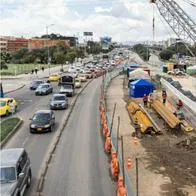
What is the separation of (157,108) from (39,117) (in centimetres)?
1260

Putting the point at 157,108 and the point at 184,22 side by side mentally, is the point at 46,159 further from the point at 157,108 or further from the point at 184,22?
→ the point at 184,22

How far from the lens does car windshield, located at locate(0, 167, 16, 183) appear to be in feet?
55.3

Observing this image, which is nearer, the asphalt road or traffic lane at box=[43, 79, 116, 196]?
traffic lane at box=[43, 79, 116, 196]

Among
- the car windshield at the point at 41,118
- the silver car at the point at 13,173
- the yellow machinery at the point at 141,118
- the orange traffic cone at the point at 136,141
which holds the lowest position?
the orange traffic cone at the point at 136,141

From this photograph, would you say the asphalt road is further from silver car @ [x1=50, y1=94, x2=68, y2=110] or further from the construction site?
the construction site

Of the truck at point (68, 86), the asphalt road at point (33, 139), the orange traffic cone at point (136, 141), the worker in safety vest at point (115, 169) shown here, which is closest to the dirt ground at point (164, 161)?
the orange traffic cone at point (136, 141)

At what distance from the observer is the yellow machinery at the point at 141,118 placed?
32.8m

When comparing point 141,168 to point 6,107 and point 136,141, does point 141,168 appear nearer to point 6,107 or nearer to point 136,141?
point 136,141

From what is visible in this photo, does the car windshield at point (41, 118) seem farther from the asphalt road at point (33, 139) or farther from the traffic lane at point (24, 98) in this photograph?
the traffic lane at point (24, 98)

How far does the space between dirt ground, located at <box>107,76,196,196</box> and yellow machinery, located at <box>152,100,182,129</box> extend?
1.64 ft

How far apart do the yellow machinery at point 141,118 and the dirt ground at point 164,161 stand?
0.77 metres

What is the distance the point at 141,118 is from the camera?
3628 cm

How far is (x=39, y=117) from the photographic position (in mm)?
33438

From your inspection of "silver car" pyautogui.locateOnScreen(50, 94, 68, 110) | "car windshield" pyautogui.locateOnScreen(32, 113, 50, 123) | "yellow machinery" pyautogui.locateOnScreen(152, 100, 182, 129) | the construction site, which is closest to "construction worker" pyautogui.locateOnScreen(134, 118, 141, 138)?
the construction site
